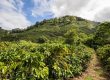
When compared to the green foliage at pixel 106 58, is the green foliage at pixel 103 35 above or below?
above

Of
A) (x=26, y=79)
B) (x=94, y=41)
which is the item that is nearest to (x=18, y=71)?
(x=26, y=79)

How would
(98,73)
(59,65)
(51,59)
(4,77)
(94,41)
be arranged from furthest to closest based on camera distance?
(94,41) < (98,73) < (59,65) < (51,59) < (4,77)

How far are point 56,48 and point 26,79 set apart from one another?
4.56 meters

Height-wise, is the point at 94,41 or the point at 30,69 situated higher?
the point at 94,41

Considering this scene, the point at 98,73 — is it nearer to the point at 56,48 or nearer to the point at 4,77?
the point at 56,48

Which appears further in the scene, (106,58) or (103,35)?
(103,35)

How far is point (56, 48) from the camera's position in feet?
44.6

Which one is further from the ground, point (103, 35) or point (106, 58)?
point (103, 35)

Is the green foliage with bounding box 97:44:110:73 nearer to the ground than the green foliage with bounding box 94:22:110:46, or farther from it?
nearer to the ground

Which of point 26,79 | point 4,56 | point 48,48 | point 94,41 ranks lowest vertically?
point 26,79

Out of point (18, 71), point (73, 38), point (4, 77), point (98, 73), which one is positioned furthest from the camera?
point (73, 38)

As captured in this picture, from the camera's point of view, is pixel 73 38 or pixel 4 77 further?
pixel 73 38

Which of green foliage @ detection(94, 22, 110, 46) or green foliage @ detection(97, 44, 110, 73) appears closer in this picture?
green foliage @ detection(97, 44, 110, 73)

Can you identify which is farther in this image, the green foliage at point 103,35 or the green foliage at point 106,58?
the green foliage at point 103,35
